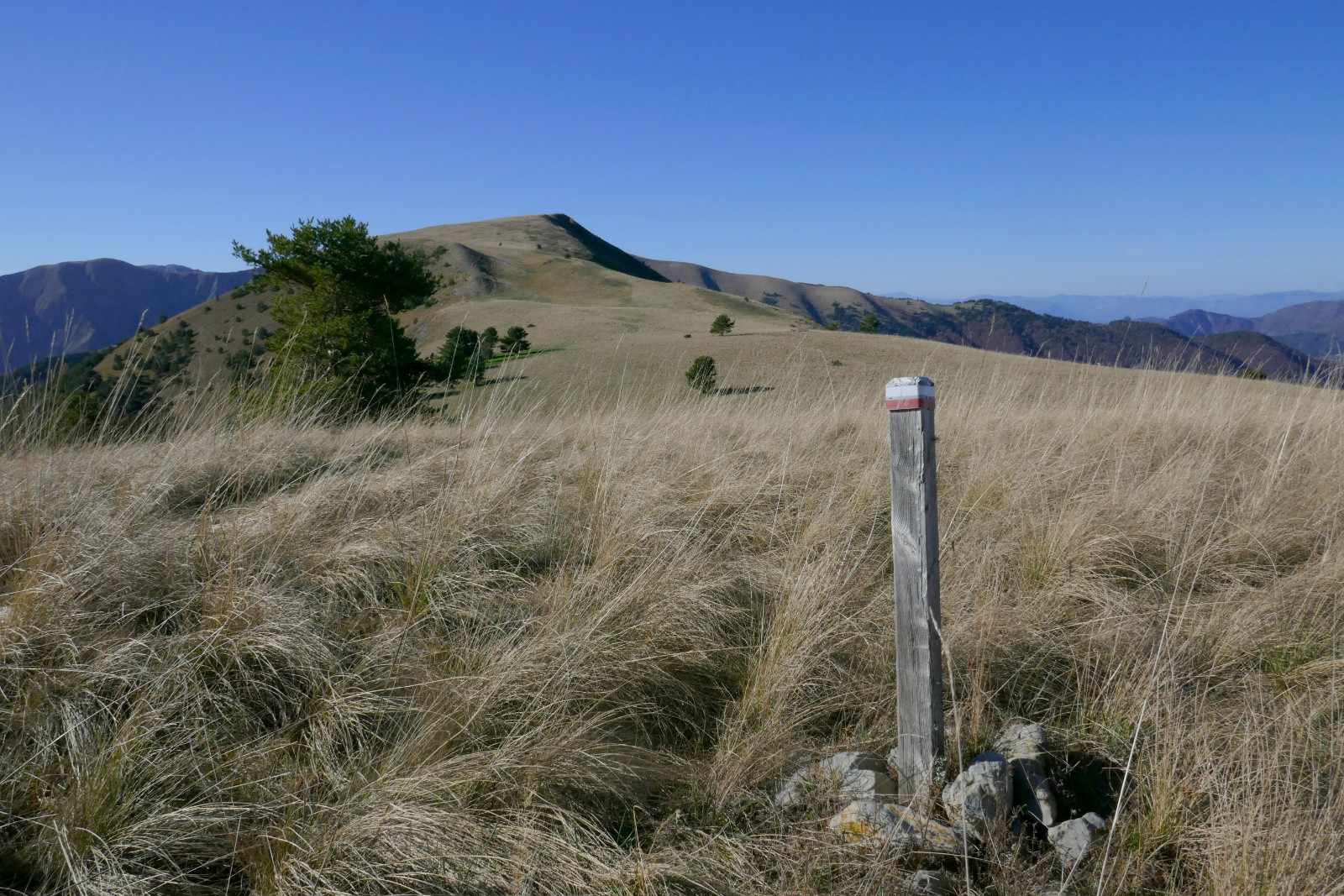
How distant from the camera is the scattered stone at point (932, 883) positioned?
1810 mm

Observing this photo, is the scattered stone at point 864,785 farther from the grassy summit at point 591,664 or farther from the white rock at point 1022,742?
the white rock at point 1022,742

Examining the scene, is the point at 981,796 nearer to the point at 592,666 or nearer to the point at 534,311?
the point at 592,666

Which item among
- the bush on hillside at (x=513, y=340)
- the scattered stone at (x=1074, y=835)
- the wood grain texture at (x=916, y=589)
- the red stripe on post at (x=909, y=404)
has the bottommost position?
the scattered stone at (x=1074, y=835)

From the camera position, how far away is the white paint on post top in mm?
2049

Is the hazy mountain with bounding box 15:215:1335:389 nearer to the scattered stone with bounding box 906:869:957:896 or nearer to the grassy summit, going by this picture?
the grassy summit

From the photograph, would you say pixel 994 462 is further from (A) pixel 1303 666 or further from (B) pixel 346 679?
(B) pixel 346 679

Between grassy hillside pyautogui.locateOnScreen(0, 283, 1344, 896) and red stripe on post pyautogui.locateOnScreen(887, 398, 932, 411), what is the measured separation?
0.86m

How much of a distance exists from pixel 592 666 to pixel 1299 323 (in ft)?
93.6

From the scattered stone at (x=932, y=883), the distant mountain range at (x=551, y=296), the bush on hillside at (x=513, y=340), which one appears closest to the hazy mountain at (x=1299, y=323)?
the distant mountain range at (x=551, y=296)

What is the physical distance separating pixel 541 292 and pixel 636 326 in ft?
113

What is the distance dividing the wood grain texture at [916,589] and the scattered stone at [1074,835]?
13.6 inches

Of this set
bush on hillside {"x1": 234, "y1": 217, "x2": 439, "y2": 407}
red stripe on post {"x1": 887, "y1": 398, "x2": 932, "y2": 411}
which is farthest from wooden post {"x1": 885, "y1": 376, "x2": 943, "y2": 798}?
bush on hillside {"x1": 234, "y1": 217, "x2": 439, "y2": 407}

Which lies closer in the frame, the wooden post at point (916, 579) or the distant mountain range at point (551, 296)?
the wooden post at point (916, 579)

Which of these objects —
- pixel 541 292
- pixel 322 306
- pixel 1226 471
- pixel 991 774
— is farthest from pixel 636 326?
pixel 991 774
